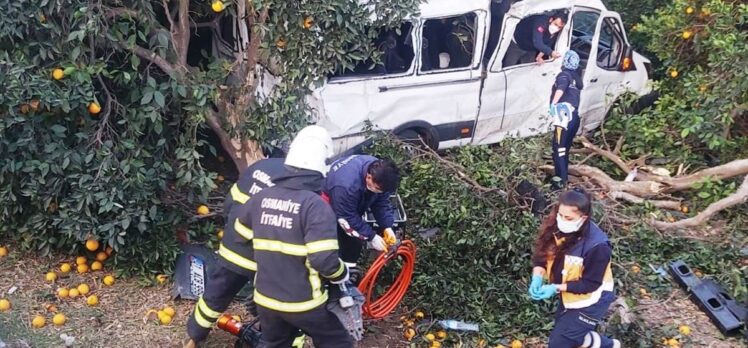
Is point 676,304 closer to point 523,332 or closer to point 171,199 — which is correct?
point 523,332

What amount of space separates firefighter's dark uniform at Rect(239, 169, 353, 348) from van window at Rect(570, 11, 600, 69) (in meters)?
5.43

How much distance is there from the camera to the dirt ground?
5367 mm

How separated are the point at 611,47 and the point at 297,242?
6171 mm

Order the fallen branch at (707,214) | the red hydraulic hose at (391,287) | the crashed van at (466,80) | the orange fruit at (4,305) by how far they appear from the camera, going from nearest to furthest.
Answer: the red hydraulic hose at (391,287) → the orange fruit at (4,305) → the fallen branch at (707,214) → the crashed van at (466,80)

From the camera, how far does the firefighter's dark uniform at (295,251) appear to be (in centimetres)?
415

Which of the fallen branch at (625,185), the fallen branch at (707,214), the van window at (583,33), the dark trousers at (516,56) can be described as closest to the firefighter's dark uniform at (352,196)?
the fallen branch at (707,214)

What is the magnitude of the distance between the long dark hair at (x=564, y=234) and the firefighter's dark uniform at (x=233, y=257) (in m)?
1.66

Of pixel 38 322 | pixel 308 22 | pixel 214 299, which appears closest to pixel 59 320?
pixel 38 322

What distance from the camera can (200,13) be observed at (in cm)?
624

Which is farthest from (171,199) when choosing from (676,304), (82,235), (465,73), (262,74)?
(676,304)

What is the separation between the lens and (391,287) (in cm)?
580

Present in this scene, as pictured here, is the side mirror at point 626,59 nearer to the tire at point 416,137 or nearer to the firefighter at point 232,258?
the tire at point 416,137

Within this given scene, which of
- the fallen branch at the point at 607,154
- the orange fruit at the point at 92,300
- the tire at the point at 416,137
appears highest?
the tire at the point at 416,137

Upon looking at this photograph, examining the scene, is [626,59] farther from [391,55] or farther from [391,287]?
[391,287]
